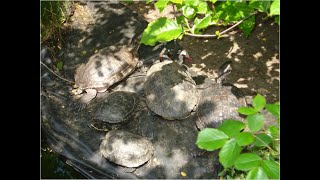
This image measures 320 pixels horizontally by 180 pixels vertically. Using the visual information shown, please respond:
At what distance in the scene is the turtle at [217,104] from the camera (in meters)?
4.12

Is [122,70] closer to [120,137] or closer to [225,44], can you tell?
[120,137]

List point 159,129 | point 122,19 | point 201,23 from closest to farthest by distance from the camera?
point 201,23
point 159,129
point 122,19

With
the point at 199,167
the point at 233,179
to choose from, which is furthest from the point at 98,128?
the point at 233,179

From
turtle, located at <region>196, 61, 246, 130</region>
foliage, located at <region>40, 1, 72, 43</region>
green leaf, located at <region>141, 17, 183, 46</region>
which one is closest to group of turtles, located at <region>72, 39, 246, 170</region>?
turtle, located at <region>196, 61, 246, 130</region>

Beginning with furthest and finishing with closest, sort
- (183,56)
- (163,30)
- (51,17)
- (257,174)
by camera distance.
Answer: (51,17), (183,56), (163,30), (257,174)

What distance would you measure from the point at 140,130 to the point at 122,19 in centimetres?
251

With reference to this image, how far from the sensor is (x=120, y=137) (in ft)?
13.4

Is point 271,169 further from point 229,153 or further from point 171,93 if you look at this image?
point 171,93

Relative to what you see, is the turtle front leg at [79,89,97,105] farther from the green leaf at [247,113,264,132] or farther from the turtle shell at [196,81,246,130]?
the green leaf at [247,113,264,132]

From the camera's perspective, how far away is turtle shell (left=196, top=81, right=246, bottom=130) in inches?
162

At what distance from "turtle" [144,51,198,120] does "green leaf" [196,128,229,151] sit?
264cm

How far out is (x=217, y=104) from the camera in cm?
418

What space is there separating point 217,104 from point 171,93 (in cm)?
64

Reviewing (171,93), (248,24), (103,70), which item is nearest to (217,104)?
(171,93)
